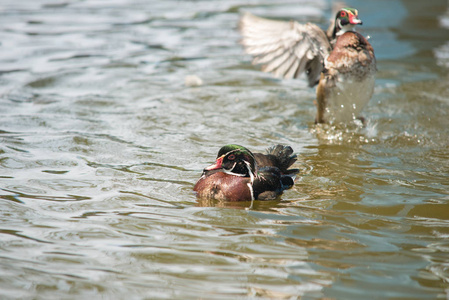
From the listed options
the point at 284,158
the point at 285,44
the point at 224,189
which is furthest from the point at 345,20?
the point at 224,189

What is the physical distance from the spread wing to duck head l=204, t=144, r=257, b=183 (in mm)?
2454

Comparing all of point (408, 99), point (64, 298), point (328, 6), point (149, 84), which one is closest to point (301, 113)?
point (408, 99)

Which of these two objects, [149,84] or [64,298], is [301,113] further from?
→ [64,298]

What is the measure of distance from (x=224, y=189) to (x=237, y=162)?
0.31 meters

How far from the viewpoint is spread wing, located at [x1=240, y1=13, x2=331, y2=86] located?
7562 mm

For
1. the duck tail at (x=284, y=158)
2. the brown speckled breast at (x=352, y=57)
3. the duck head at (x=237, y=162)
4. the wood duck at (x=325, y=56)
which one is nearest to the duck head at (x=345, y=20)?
the wood duck at (x=325, y=56)

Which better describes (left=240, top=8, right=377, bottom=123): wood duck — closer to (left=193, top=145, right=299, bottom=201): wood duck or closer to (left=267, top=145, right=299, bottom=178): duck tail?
(left=267, top=145, right=299, bottom=178): duck tail

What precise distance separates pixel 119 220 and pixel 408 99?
5.81 meters

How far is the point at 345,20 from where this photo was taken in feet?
25.0

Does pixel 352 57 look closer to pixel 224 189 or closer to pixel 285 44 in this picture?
pixel 285 44

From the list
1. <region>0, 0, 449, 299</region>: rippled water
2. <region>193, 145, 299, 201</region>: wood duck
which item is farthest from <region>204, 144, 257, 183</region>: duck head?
<region>0, 0, 449, 299</region>: rippled water

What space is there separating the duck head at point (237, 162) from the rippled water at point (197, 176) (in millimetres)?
352

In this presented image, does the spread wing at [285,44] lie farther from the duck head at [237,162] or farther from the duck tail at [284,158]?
the duck head at [237,162]

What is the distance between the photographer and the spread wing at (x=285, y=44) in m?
7.56
